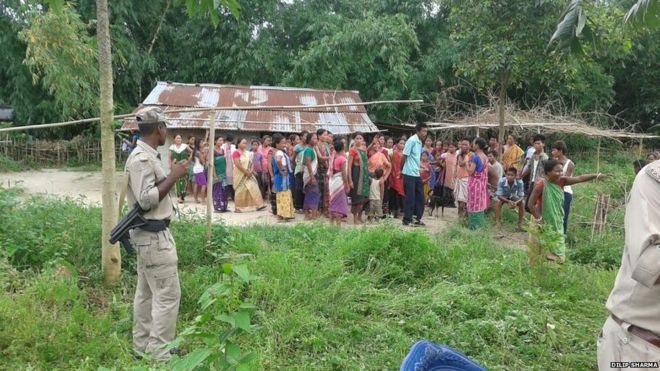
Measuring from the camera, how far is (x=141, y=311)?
3.70 m

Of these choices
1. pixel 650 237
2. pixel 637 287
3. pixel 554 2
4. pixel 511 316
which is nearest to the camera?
pixel 650 237

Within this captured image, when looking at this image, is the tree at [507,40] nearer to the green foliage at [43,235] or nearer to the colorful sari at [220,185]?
the colorful sari at [220,185]

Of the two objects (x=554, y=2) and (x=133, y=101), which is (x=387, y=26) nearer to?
(x=554, y=2)

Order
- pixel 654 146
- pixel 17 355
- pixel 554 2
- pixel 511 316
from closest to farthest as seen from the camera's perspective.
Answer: pixel 17 355 < pixel 511 316 < pixel 554 2 < pixel 654 146

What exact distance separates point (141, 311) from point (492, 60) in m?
7.70

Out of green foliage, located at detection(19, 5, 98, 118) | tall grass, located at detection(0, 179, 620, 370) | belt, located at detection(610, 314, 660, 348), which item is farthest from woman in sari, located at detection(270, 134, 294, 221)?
belt, located at detection(610, 314, 660, 348)

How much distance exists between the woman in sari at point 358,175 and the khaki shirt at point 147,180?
5.02 metres

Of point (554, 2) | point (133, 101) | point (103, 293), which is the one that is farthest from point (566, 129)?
point (133, 101)

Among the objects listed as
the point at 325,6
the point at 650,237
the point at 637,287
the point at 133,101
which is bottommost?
the point at 637,287

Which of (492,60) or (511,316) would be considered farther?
(492,60)

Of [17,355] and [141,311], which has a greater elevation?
[141,311]

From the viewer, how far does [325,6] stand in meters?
20.4

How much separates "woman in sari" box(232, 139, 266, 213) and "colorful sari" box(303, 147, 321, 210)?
120cm

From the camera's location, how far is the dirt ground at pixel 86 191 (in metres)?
8.46
